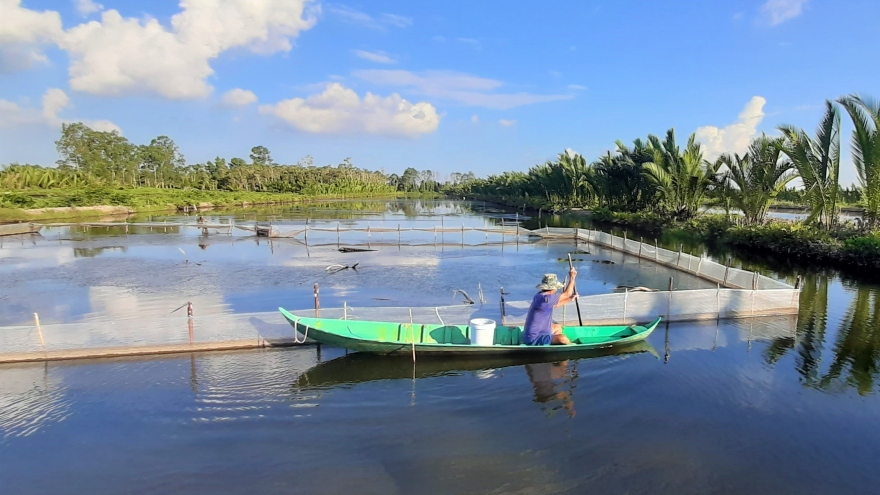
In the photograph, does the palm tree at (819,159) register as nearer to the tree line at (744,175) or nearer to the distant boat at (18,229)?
the tree line at (744,175)

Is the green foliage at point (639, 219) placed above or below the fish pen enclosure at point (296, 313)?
above

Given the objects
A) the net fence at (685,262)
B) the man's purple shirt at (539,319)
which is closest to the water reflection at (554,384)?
the man's purple shirt at (539,319)

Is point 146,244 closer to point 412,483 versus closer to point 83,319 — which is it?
point 83,319

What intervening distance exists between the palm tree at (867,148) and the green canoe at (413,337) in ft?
50.3

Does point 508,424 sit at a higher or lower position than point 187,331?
lower

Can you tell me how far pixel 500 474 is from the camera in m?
6.27

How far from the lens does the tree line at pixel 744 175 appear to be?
19656mm

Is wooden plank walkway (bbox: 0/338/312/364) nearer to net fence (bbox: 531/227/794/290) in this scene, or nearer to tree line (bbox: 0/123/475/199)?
net fence (bbox: 531/227/794/290)

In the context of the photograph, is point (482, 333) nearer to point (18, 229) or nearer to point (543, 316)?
point (543, 316)

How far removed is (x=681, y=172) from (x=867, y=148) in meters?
13.2

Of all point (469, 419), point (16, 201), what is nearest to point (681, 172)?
point (469, 419)

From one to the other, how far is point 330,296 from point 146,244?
1851 cm

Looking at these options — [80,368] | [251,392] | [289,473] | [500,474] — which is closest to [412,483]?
[500,474]

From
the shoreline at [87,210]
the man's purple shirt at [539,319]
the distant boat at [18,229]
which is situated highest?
the shoreline at [87,210]
